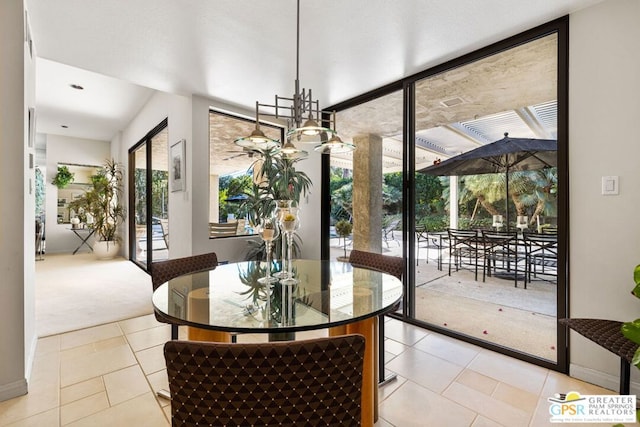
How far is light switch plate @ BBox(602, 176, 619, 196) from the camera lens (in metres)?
1.91

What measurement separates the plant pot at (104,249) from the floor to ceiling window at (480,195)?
5.85 meters

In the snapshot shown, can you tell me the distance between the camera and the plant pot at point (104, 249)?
645 centimetres

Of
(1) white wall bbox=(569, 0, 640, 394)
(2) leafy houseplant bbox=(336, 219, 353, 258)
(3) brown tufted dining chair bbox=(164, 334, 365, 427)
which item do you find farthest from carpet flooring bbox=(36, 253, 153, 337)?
(1) white wall bbox=(569, 0, 640, 394)

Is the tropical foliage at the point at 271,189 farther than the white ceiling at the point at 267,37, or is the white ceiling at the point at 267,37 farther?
the tropical foliage at the point at 271,189

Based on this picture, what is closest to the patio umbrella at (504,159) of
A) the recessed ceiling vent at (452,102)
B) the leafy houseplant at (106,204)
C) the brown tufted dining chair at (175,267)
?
the recessed ceiling vent at (452,102)

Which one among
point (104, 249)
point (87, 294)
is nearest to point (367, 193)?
point (87, 294)

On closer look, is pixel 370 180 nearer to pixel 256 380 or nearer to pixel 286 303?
pixel 286 303

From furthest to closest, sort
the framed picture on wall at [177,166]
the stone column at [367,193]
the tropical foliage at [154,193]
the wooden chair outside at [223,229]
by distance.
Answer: the tropical foliage at [154,193] < the wooden chair outside at [223,229] < the framed picture on wall at [177,166] < the stone column at [367,193]

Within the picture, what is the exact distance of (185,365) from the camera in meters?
0.76

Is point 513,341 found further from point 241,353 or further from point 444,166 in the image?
point 241,353

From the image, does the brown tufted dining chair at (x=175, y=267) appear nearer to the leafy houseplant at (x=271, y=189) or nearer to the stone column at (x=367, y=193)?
the leafy houseplant at (x=271, y=189)

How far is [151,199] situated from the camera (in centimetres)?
535

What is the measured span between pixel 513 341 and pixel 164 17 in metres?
3.77

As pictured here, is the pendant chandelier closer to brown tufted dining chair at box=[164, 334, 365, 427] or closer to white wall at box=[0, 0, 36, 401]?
brown tufted dining chair at box=[164, 334, 365, 427]
